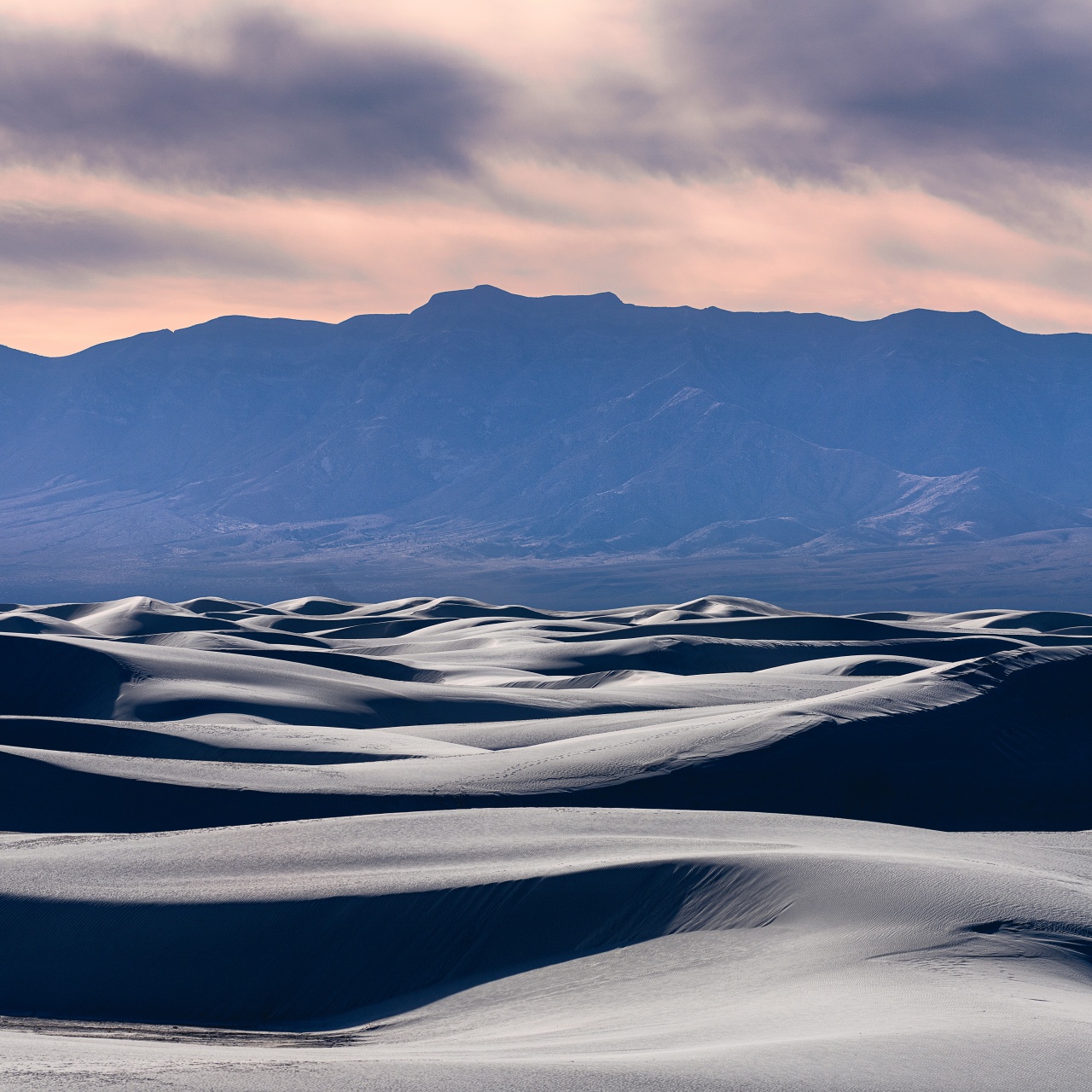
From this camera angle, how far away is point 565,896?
8.02 metres

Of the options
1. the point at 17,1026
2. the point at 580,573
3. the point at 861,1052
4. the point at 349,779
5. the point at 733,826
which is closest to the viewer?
the point at 861,1052

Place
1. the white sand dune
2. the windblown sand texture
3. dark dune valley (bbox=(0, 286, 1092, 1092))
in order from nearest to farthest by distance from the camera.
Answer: the white sand dune < the windblown sand texture < dark dune valley (bbox=(0, 286, 1092, 1092))

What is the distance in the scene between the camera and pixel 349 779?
14305mm

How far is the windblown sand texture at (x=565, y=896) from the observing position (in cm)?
529

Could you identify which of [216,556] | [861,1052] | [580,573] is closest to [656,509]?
[580,573]

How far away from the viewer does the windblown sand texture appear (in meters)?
5.29

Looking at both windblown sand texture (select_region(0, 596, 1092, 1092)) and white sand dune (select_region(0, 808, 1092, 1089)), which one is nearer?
white sand dune (select_region(0, 808, 1092, 1089))

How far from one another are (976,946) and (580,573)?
153 meters

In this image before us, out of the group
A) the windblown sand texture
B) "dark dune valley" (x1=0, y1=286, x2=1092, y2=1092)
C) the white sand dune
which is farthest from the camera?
"dark dune valley" (x1=0, y1=286, x2=1092, y2=1092)

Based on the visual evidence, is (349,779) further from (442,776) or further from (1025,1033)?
(1025,1033)

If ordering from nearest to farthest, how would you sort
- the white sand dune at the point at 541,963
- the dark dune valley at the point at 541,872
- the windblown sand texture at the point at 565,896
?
the white sand dune at the point at 541,963, the windblown sand texture at the point at 565,896, the dark dune valley at the point at 541,872

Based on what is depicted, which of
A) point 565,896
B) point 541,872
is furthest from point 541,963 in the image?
point 541,872

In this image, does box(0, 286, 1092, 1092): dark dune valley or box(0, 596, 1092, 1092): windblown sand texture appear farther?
box(0, 286, 1092, 1092): dark dune valley

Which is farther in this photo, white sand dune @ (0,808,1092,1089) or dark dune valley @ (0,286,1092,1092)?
dark dune valley @ (0,286,1092,1092)
